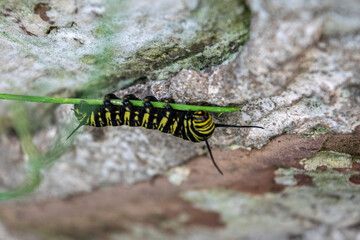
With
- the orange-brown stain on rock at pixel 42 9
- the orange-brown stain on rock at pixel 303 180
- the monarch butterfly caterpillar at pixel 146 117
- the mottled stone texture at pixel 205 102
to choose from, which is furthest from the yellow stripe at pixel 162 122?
the orange-brown stain on rock at pixel 303 180

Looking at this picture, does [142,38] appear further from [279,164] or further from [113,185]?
[113,185]

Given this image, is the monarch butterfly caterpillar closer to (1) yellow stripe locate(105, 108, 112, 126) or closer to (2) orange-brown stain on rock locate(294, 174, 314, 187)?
(1) yellow stripe locate(105, 108, 112, 126)

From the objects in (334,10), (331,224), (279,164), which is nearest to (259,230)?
(331,224)

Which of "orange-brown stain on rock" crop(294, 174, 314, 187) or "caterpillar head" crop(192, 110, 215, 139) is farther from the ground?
"caterpillar head" crop(192, 110, 215, 139)

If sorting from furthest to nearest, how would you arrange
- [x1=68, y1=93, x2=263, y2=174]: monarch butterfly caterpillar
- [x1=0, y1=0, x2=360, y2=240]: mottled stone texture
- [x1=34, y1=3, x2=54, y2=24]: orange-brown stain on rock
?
[x1=68, y1=93, x2=263, y2=174]: monarch butterfly caterpillar < [x1=34, y1=3, x2=54, y2=24]: orange-brown stain on rock < [x1=0, y1=0, x2=360, y2=240]: mottled stone texture

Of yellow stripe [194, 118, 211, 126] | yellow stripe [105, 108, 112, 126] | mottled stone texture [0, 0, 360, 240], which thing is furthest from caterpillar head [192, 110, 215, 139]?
yellow stripe [105, 108, 112, 126]

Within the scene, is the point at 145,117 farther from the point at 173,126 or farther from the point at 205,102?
the point at 205,102

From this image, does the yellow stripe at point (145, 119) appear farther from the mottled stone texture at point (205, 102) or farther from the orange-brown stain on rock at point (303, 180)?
the orange-brown stain on rock at point (303, 180)

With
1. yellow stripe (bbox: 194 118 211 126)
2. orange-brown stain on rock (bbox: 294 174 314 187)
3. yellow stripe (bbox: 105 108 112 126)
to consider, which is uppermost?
yellow stripe (bbox: 105 108 112 126)

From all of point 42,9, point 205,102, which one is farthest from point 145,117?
point 42,9
